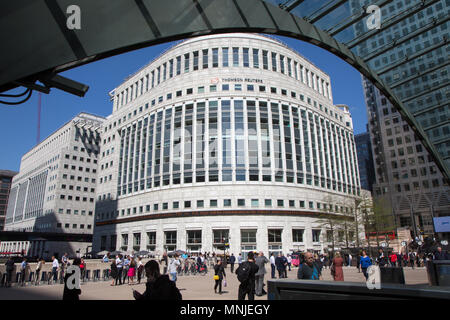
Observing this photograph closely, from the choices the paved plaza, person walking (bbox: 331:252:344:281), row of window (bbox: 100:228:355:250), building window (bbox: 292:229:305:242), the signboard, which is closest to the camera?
person walking (bbox: 331:252:344:281)

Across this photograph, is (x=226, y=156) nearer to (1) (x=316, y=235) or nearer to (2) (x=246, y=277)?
(1) (x=316, y=235)

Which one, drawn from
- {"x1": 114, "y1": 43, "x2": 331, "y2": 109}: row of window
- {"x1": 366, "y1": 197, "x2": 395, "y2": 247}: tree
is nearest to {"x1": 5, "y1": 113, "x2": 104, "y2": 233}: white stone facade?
{"x1": 114, "y1": 43, "x2": 331, "y2": 109}: row of window

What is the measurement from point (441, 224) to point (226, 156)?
37.8 meters

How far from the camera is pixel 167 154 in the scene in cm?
5716

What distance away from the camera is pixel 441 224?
50594mm

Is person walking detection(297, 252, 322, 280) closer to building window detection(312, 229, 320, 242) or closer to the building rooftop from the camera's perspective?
building window detection(312, 229, 320, 242)

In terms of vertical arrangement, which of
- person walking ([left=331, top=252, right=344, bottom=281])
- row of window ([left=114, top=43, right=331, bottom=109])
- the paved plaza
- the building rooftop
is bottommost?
the paved plaza

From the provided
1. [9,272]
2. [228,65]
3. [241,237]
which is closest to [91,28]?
[9,272]

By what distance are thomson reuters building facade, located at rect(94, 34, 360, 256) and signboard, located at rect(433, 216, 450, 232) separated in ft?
45.8

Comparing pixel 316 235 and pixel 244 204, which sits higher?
pixel 244 204

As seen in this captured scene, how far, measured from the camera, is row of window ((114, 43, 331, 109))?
196ft

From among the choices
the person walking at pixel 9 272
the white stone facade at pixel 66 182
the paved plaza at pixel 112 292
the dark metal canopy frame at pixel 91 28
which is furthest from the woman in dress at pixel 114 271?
the white stone facade at pixel 66 182

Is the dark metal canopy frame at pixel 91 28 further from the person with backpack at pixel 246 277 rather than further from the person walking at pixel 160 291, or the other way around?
the person with backpack at pixel 246 277
